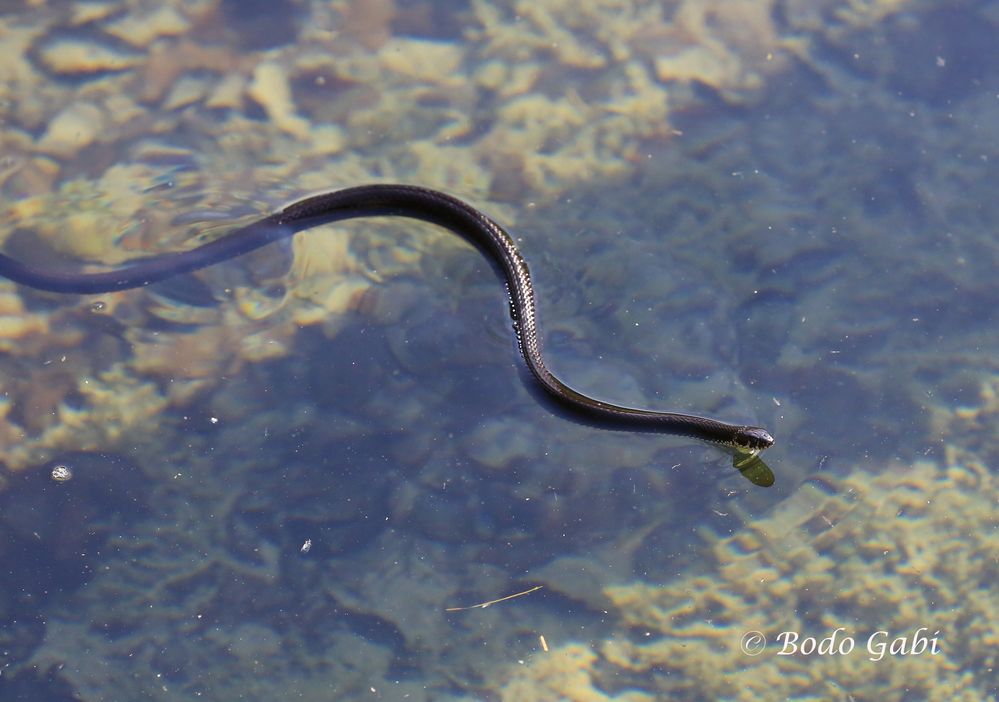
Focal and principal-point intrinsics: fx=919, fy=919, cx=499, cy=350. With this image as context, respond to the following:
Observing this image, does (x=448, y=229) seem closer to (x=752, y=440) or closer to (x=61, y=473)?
(x=752, y=440)

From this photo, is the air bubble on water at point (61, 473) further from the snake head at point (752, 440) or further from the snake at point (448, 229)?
the snake head at point (752, 440)

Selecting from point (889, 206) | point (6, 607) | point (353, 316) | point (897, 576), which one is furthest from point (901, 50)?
point (6, 607)

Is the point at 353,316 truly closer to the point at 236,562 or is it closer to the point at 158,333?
the point at 158,333

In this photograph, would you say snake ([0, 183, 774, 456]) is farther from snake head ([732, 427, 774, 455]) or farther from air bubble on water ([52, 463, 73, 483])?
air bubble on water ([52, 463, 73, 483])

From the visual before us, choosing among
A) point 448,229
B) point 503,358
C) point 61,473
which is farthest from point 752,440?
point 61,473

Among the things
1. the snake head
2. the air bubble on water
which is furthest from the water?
the snake head
